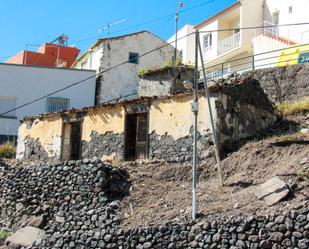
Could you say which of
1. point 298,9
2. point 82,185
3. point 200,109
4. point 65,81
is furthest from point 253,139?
point 65,81

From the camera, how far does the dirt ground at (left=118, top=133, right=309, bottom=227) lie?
1120 centimetres

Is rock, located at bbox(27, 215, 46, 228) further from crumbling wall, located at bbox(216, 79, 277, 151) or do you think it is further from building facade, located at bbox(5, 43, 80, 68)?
building facade, located at bbox(5, 43, 80, 68)

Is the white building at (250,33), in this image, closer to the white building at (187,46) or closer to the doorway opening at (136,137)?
the white building at (187,46)

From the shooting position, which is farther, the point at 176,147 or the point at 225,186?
the point at 176,147

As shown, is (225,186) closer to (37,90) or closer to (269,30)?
(269,30)

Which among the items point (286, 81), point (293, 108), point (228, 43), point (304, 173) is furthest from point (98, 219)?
point (228, 43)

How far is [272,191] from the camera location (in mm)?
11188

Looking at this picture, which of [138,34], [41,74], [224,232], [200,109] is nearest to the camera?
[224,232]

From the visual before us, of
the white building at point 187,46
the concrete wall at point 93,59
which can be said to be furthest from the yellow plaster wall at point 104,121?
the white building at point 187,46

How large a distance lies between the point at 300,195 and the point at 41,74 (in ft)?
71.2

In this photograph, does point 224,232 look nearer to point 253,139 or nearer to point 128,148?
point 253,139

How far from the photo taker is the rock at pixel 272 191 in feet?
35.8

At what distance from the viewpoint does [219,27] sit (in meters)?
32.3

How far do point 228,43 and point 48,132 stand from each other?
48.5ft
